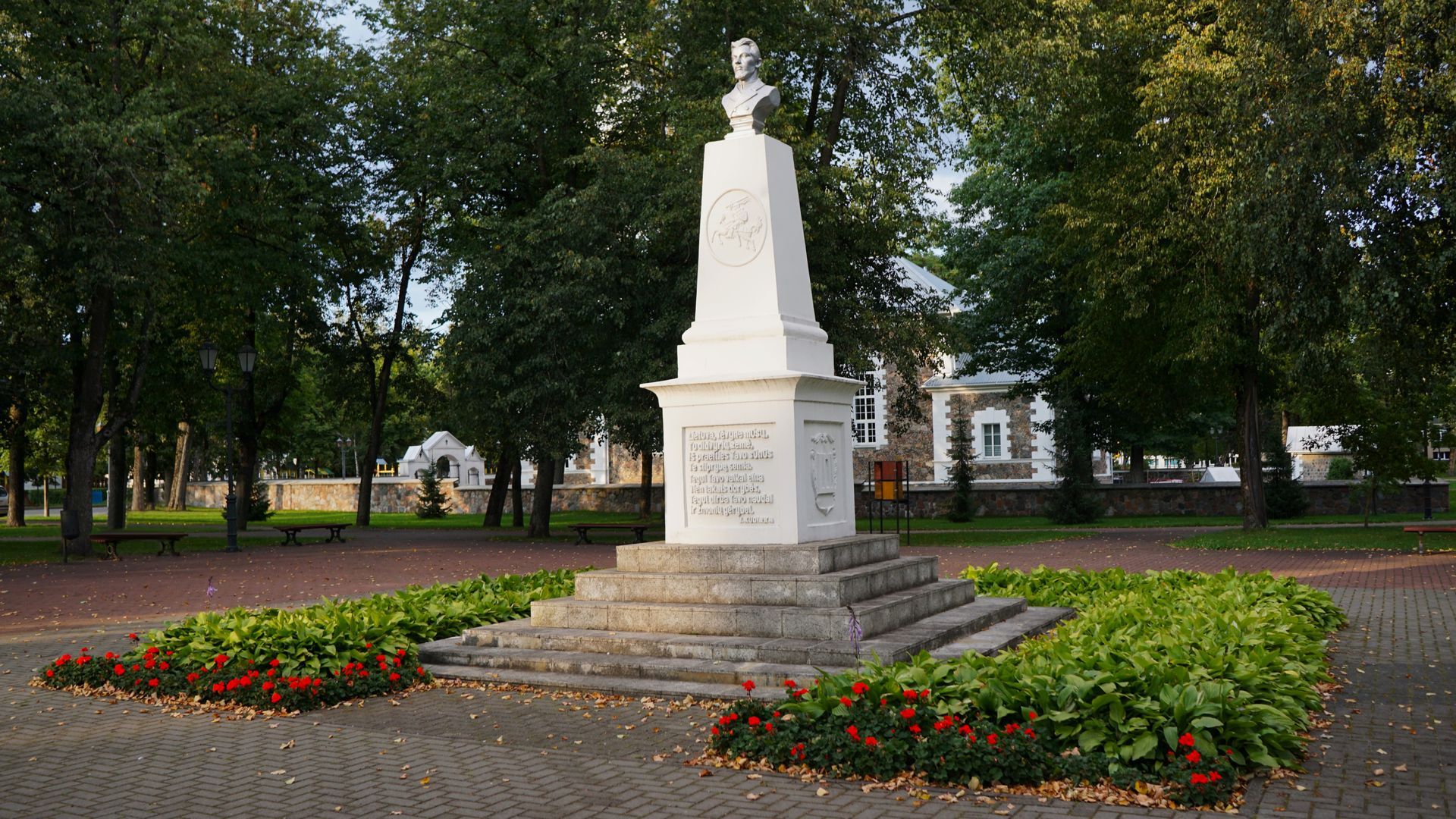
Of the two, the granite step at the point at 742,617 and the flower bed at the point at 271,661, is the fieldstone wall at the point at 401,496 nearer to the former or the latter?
the flower bed at the point at 271,661

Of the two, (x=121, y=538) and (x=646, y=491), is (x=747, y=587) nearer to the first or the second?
(x=121, y=538)

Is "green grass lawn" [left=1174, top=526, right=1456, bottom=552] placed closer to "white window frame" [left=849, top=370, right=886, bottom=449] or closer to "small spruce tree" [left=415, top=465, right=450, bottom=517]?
"white window frame" [left=849, top=370, right=886, bottom=449]

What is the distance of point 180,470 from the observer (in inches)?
2114

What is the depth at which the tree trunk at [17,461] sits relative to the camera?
3247 cm

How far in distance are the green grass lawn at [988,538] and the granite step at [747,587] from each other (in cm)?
1643

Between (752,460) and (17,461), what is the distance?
3766cm

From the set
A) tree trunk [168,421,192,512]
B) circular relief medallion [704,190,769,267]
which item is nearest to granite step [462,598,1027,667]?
circular relief medallion [704,190,769,267]

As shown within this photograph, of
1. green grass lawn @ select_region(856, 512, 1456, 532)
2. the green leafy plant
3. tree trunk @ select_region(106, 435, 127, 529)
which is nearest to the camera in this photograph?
green grass lawn @ select_region(856, 512, 1456, 532)

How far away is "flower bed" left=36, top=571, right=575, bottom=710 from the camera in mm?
8508

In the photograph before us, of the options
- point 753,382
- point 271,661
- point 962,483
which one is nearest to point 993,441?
point 962,483

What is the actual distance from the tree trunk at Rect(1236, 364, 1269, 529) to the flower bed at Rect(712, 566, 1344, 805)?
813 inches

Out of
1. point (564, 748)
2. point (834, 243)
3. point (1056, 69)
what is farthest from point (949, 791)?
point (1056, 69)

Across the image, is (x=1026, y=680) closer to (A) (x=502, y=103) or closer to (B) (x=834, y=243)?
(B) (x=834, y=243)

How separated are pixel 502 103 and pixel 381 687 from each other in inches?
832
